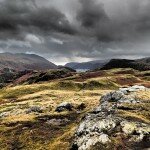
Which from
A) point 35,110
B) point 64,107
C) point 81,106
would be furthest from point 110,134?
point 35,110

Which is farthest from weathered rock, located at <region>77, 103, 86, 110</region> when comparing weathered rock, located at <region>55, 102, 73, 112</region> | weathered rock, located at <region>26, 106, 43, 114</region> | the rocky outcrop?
the rocky outcrop

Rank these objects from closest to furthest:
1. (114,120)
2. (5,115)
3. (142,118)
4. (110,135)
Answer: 1. (110,135)
2. (114,120)
3. (142,118)
4. (5,115)

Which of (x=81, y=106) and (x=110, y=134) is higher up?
(x=110, y=134)

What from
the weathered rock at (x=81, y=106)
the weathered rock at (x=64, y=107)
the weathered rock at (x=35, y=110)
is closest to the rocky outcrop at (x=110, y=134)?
the weathered rock at (x=64, y=107)

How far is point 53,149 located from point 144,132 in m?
12.6

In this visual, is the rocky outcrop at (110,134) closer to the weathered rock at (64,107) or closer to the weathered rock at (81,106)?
the weathered rock at (64,107)

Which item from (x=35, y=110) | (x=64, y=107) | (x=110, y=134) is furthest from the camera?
(x=35, y=110)

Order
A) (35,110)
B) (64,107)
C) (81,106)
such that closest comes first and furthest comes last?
(64,107) → (35,110) → (81,106)

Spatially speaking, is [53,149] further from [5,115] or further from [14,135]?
[5,115]

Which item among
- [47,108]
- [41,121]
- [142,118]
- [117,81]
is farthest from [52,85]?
[142,118]

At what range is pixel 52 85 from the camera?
502 feet

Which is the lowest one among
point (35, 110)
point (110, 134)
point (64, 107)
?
point (35, 110)

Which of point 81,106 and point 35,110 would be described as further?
point 81,106

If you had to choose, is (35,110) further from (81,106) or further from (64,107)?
(81,106)
